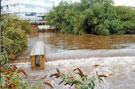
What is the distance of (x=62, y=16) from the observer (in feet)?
68.8

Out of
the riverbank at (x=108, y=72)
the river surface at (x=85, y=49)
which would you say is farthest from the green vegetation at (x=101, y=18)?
the riverbank at (x=108, y=72)

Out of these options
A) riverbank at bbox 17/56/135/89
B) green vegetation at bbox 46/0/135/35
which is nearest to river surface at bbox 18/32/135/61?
riverbank at bbox 17/56/135/89

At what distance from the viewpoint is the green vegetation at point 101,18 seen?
16.0m

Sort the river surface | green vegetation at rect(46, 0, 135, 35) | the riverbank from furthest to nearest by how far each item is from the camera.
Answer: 1. green vegetation at rect(46, 0, 135, 35)
2. the river surface
3. the riverbank

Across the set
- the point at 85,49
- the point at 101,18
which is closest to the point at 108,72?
the point at 85,49

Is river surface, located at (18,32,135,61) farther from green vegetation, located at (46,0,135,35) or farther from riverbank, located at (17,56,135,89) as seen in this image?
green vegetation, located at (46,0,135,35)

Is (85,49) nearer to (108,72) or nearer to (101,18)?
(108,72)

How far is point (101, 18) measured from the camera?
1625cm

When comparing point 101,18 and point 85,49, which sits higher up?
point 101,18

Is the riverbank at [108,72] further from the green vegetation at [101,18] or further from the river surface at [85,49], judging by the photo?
the green vegetation at [101,18]

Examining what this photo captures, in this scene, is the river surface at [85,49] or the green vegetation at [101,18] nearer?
the river surface at [85,49]

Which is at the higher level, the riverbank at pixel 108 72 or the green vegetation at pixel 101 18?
the green vegetation at pixel 101 18

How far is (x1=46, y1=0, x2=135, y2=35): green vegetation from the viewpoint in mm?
15975

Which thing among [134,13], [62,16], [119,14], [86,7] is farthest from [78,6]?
[134,13]
